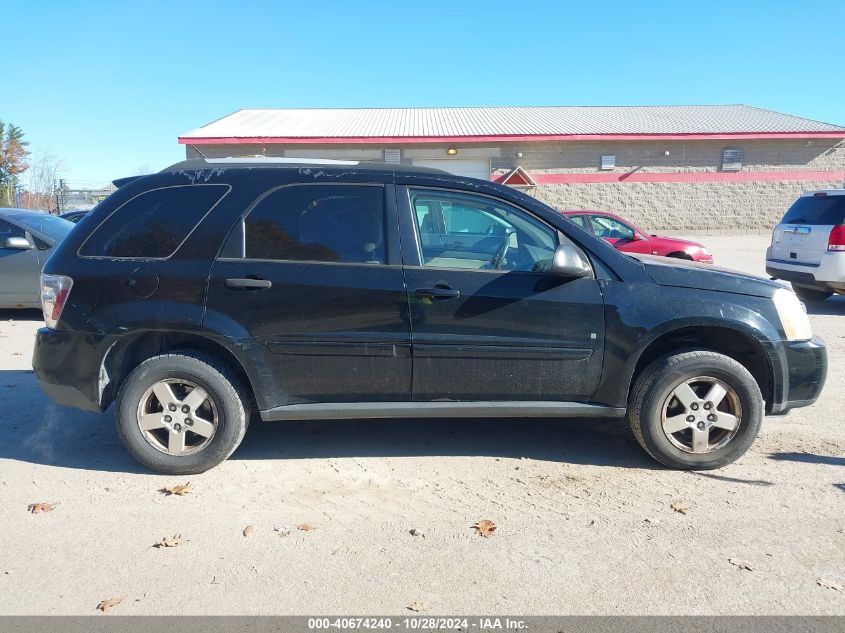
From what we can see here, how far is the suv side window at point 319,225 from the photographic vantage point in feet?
13.8

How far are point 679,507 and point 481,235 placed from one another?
2014 millimetres

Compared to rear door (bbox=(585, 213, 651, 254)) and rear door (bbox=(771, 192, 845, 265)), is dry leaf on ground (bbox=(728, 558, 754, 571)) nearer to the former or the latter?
rear door (bbox=(771, 192, 845, 265))

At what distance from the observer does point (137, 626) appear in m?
2.77

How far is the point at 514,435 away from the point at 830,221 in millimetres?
7573

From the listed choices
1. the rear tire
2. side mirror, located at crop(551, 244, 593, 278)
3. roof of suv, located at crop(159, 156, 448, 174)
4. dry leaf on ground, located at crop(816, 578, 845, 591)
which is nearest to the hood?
side mirror, located at crop(551, 244, 593, 278)

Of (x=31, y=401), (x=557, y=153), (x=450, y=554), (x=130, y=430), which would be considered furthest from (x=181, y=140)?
(x=450, y=554)

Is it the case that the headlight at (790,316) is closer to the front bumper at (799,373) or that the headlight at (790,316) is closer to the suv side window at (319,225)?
the front bumper at (799,373)

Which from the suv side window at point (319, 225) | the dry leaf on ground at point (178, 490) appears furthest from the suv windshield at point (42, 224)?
the dry leaf on ground at point (178, 490)

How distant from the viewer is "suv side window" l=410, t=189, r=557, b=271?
14.0 ft

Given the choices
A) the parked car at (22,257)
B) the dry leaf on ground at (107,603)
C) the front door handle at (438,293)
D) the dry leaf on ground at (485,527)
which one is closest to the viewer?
the dry leaf on ground at (107,603)

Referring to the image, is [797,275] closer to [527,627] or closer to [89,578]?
[527,627]

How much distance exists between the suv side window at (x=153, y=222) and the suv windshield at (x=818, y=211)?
9.18 metres

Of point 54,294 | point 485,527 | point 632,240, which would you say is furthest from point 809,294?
point 54,294

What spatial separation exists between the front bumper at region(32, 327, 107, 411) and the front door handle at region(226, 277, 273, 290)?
→ 883 millimetres
